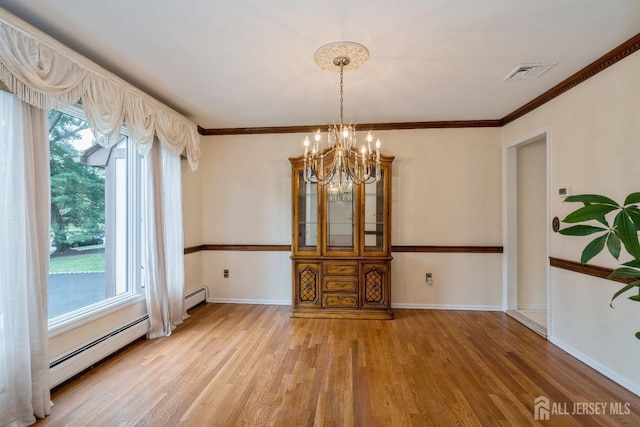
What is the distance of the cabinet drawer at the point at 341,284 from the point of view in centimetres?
371

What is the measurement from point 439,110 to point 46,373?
4.41 m

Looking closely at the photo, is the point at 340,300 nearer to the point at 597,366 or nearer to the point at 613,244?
the point at 597,366

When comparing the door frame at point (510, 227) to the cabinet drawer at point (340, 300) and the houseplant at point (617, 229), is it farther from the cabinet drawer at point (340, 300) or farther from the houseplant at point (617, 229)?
the houseplant at point (617, 229)

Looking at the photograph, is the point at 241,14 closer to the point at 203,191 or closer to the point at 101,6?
the point at 101,6

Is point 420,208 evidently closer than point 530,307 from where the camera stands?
No

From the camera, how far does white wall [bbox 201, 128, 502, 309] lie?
3.99m

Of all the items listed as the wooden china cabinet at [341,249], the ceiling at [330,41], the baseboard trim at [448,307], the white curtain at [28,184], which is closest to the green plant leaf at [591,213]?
the ceiling at [330,41]

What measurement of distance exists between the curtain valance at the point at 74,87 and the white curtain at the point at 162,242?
31 centimetres

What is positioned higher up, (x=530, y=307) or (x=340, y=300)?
(x=340, y=300)

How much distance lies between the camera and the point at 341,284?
3.71 metres

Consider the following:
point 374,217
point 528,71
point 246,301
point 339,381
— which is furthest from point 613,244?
point 246,301

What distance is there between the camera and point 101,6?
69.9 inches

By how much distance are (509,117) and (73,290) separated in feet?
16.9

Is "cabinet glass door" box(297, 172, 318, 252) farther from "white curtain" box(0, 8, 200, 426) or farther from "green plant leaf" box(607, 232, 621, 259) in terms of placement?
"green plant leaf" box(607, 232, 621, 259)
